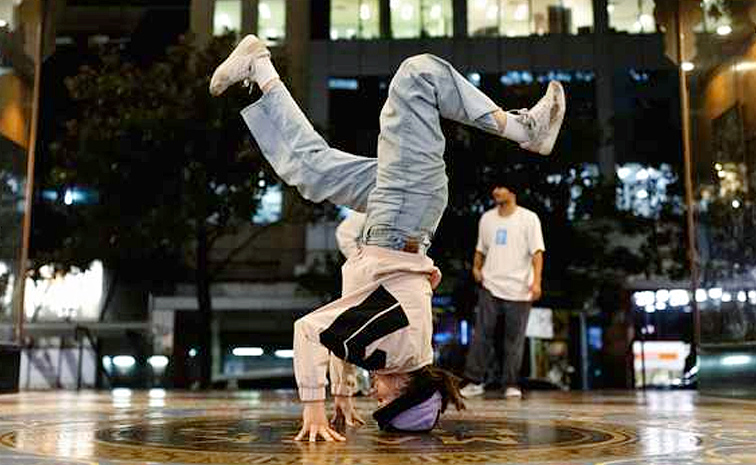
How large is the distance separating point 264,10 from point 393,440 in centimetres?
1613

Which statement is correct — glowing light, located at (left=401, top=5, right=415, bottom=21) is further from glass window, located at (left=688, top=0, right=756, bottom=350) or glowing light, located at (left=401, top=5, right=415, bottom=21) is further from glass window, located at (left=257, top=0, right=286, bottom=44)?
glass window, located at (left=688, top=0, right=756, bottom=350)

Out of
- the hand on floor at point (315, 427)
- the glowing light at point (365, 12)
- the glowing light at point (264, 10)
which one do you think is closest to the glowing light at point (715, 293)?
the hand on floor at point (315, 427)

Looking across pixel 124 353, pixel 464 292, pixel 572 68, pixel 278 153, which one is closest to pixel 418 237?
pixel 278 153

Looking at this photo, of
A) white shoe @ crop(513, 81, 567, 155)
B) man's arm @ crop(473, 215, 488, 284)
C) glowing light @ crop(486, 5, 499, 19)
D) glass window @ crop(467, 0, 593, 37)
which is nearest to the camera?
white shoe @ crop(513, 81, 567, 155)

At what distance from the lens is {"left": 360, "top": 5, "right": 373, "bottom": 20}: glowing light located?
18438 millimetres

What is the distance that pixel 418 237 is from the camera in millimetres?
2807

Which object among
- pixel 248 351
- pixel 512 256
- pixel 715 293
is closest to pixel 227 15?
pixel 248 351

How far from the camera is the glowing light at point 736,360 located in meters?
5.66

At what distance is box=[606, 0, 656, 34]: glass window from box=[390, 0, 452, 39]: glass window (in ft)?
12.0

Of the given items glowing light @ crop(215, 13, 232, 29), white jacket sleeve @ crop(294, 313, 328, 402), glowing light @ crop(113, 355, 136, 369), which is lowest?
glowing light @ crop(113, 355, 136, 369)

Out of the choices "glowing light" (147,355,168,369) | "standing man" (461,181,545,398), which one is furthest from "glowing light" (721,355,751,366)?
"glowing light" (147,355,168,369)

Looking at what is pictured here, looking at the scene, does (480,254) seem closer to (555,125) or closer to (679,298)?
(555,125)

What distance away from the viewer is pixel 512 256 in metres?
5.76

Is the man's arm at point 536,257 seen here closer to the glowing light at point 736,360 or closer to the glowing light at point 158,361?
the glowing light at point 736,360
